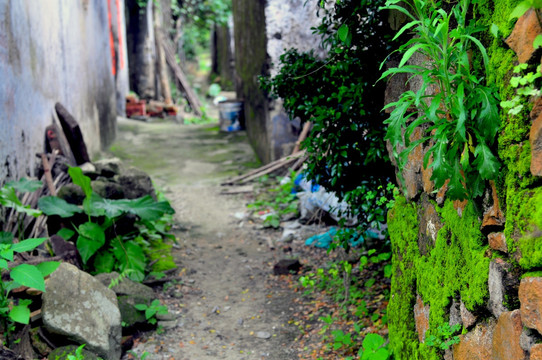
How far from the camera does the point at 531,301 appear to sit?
5.59 feet

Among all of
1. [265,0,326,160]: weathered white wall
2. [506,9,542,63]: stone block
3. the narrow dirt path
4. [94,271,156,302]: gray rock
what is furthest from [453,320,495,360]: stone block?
[265,0,326,160]: weathered white wall

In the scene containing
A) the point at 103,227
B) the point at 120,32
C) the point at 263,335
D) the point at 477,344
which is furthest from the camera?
the point at 120,32

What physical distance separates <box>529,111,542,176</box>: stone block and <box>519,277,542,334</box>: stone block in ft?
1.09

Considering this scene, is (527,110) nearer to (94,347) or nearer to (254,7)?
(94,347)

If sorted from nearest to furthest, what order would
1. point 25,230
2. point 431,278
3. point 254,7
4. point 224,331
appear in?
point 431,278, point 224,331, point 25,230, point 254,7

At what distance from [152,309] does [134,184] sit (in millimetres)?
2026


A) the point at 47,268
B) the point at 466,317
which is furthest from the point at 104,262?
the point at 466,317

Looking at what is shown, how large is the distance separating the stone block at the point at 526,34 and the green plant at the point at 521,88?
0.05 meters

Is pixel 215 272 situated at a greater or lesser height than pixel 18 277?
lesser

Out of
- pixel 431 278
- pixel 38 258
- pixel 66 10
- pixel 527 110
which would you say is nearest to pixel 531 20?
pixel 527 110

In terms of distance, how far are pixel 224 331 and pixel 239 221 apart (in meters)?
2.53

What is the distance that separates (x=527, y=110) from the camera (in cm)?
175

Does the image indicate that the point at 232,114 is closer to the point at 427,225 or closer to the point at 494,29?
the point at 427,225

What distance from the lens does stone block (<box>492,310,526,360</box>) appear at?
1793 millimetres
